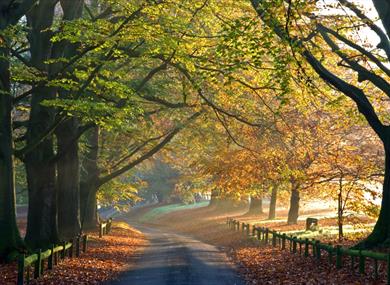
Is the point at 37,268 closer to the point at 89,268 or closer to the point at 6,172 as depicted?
the point at 89,268

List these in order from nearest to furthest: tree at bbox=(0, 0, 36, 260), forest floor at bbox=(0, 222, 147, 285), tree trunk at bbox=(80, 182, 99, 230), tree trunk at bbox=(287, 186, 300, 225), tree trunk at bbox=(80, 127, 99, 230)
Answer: forest floor at bbox=(0, 222, 147, 285) < tree at bbox=(0, 0, 36, 260) < tree trunk at bbox=(80, 127, 99, 230) < tree trunk at bbox=(80, 182, 99, 230) < tree trunk at bbox=(287, 186, 300, 225)

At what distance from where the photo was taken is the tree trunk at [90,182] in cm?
3356

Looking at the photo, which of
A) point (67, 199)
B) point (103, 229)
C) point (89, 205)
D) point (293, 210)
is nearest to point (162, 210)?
point (89, 205)

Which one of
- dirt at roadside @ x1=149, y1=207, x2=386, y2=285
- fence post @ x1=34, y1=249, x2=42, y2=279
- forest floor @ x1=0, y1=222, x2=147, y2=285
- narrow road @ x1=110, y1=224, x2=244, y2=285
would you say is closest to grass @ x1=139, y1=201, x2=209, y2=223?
dirt at roadside @ x1=149, y1=207, x2=386, y2=285

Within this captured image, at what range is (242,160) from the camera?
93.5 ft

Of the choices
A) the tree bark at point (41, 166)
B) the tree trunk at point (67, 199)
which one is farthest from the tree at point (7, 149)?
the tree trunk at point (67, 199)

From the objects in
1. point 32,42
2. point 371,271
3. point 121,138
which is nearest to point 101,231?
point 121,138

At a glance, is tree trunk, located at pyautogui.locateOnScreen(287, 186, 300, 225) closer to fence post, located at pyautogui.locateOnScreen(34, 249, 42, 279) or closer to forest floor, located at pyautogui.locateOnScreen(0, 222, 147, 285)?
forest floor, located at pyautogui.locateOnScreen(0, 222, 147, 285)

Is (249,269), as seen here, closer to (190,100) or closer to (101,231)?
(190,100)

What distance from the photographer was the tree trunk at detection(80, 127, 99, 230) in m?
33.6

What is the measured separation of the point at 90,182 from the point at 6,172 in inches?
615

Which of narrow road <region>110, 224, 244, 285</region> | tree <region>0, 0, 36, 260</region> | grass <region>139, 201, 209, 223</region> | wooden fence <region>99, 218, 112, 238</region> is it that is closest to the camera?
narrow road <region>110, 224, 244, 285</region>

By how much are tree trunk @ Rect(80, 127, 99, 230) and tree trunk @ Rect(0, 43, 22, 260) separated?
501 inches

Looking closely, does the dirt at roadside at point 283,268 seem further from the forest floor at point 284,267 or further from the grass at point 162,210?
the grass at point 162,210
